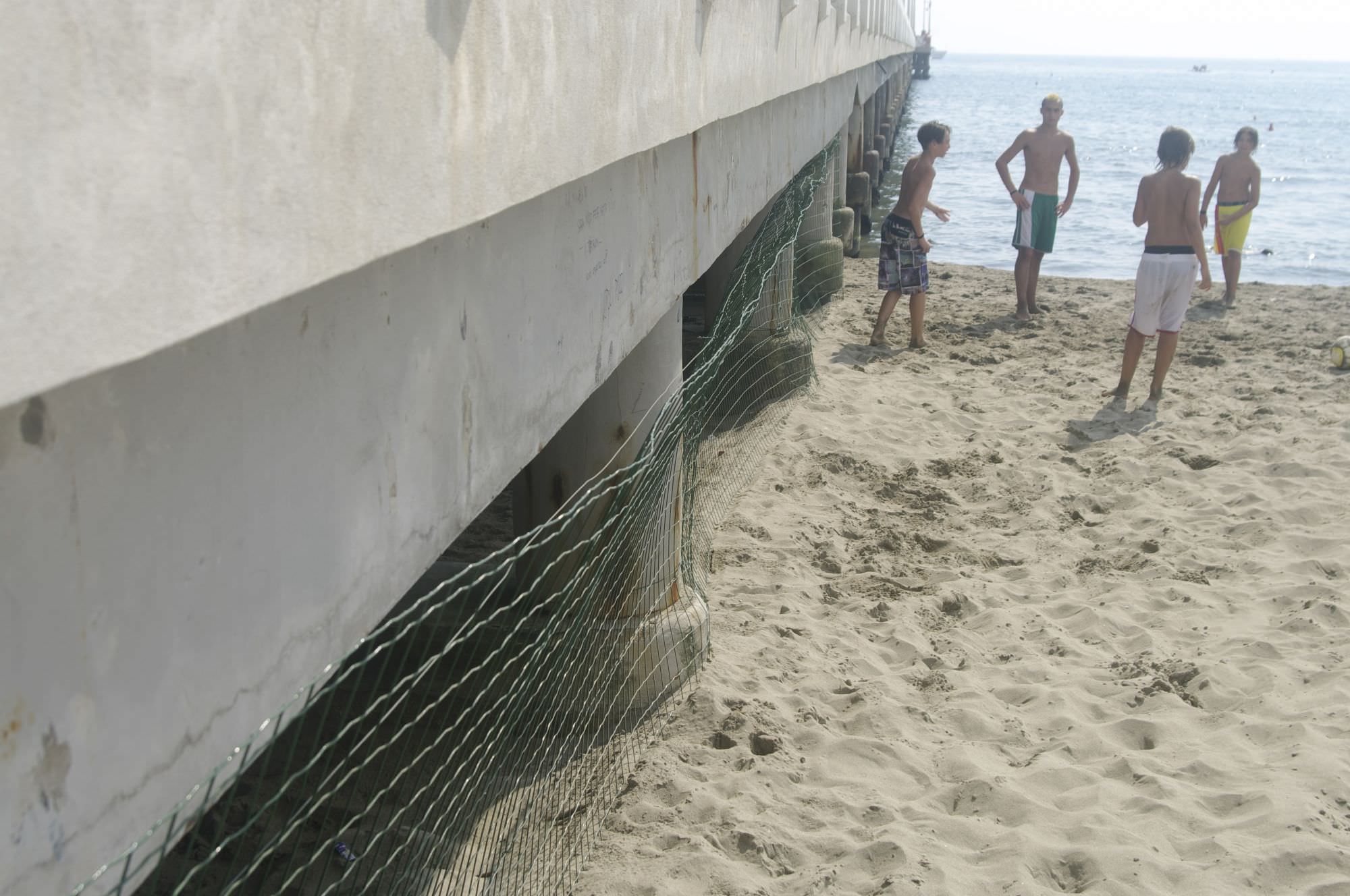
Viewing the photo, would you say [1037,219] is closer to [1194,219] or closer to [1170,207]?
[1170,207]

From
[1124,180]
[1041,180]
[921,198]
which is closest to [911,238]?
[921,198]

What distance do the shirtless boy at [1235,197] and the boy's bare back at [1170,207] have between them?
138 inches

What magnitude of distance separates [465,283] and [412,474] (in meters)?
0.43

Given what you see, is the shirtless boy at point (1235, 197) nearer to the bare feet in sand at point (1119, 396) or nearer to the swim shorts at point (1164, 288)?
the swim shorts at point (1164, 288)

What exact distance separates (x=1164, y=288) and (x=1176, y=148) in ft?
3.29

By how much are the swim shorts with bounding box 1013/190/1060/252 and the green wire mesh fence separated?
6533 mm

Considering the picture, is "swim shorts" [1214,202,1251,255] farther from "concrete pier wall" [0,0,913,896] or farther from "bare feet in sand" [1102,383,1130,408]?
"concrete pier wall" [0,0,913,896]

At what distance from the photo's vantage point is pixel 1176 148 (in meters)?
8.45

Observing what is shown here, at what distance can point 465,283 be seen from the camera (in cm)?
238

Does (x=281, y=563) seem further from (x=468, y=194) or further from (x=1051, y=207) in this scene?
(x=1051, y=207)

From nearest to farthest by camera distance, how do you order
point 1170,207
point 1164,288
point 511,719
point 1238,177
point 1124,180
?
point 511,719 < point 1170,207 < point 1164,288 < point 1238,177 < point 1124,180

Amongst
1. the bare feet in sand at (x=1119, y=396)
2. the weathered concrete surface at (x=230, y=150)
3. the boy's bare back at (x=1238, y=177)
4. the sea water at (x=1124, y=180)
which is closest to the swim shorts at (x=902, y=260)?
the bare feet in sand at (x=1119, y=396)

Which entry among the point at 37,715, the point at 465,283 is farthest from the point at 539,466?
the point at 37,715

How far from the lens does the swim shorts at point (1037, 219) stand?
11.4 meters
